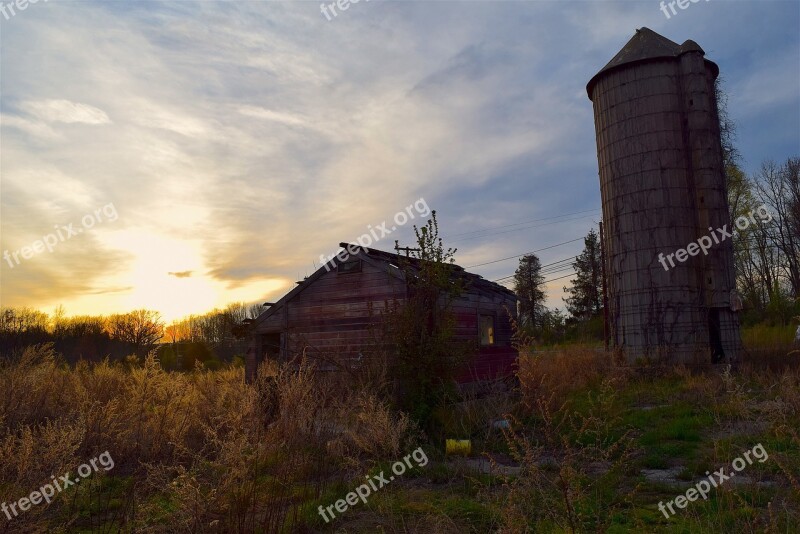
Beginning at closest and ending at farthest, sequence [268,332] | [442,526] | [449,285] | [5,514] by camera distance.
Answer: [5,514]
[442,526]
[449,285]
[268,332]

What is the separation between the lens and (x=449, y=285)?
10180 mm

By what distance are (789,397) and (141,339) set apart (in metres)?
37.1

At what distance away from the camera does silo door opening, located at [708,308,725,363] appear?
49.7ft

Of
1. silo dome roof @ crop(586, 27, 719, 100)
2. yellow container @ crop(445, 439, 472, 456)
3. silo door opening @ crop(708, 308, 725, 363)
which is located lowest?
yellow container @ crop(445, 439, 472, 456)

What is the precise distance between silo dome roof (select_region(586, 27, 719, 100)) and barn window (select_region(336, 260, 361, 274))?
10197 millimetres

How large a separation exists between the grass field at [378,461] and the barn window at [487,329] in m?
4.04

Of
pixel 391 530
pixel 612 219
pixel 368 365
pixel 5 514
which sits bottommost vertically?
pixel 391 530

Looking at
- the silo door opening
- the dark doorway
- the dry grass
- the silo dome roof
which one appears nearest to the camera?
the dry grass

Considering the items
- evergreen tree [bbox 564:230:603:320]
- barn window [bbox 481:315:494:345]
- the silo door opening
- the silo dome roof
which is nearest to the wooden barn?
barn window [bbox 481:315:494:345]

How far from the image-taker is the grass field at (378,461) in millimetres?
4691

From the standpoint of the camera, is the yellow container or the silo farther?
the silo

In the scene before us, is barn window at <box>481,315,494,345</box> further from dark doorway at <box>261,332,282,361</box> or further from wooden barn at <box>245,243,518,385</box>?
dark doorway at <box>261,332,282,361</box>

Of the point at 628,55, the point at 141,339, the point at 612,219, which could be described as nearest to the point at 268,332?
the point at 612,219

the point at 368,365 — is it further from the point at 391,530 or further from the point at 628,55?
the point at 628,55
